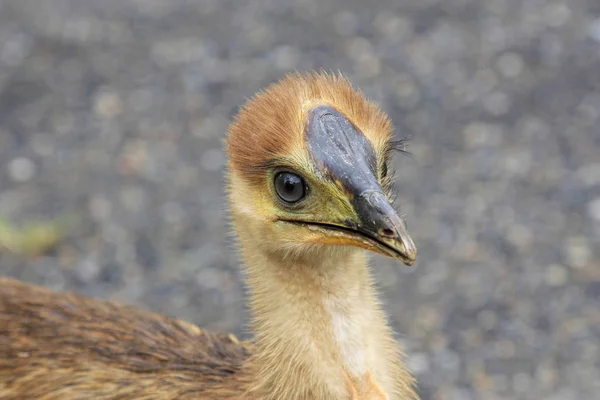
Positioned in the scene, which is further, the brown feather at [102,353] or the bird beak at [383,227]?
the brown feather at [102,353]

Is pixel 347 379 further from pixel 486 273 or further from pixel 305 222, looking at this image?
pixel 486 273

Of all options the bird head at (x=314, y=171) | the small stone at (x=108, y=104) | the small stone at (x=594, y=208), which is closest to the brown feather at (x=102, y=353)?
the bird head at (x=314, y=171)

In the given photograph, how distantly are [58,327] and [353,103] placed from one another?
157cm

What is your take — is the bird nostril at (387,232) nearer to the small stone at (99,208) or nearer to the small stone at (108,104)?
the small stone at (99,208)

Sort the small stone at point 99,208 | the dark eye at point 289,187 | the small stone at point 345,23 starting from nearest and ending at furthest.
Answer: the dark eye at point 289,187
the small stone at point 99,208
the small stone at point 345,23

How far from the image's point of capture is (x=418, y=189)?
7137mm

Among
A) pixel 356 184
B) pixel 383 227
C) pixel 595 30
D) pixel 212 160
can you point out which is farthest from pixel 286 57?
pixel 383 227

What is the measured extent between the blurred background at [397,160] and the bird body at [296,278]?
209cm

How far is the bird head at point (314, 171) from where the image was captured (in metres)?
3.14

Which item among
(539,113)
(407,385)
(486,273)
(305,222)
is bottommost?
(407,385)

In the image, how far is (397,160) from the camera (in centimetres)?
734

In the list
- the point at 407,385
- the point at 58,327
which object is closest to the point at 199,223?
the point at 58,327

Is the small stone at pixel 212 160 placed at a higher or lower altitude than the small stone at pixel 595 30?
lower

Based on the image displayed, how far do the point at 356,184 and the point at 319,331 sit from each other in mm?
601
